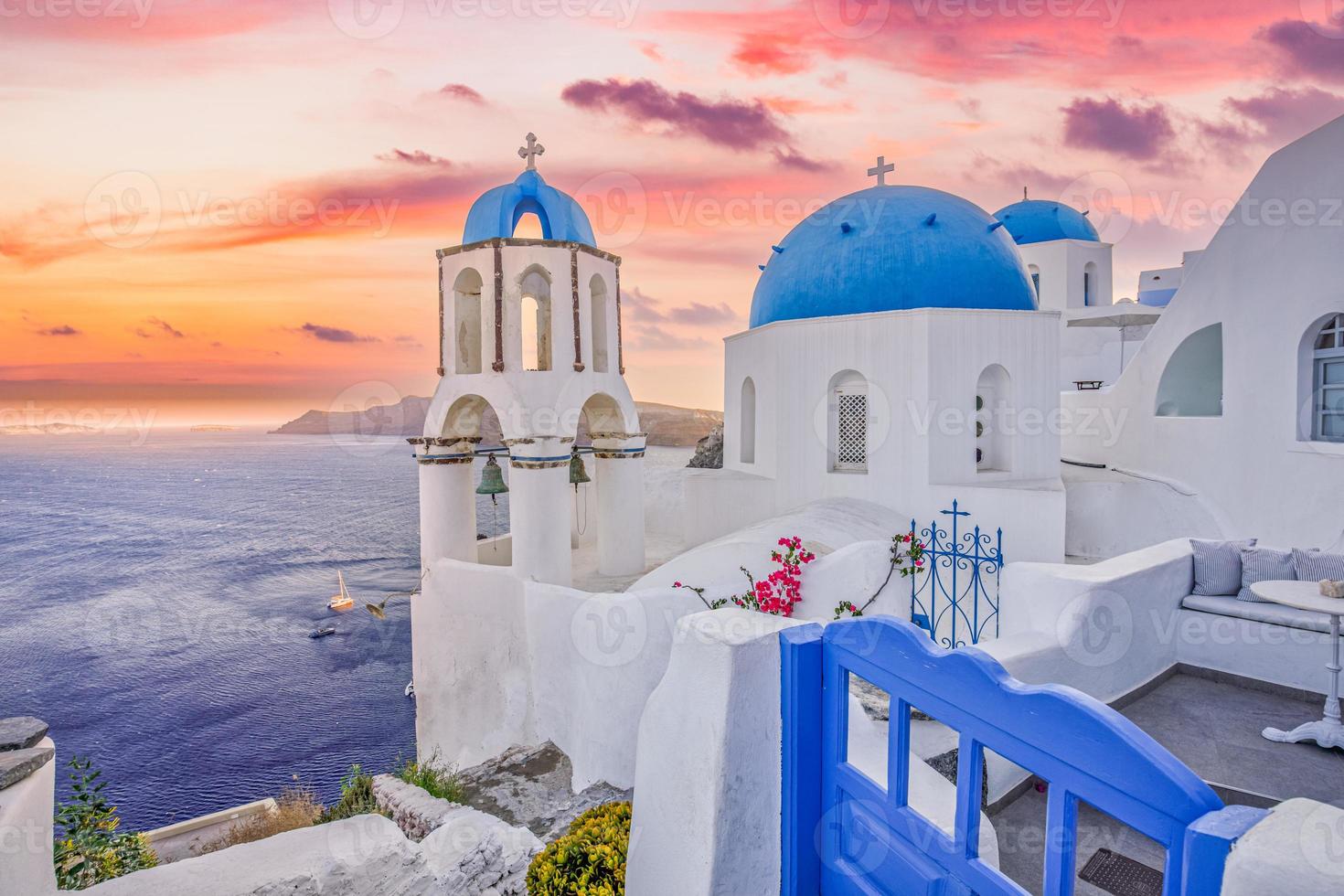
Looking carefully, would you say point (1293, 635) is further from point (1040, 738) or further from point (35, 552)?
point (35, 552)

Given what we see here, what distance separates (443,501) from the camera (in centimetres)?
1069

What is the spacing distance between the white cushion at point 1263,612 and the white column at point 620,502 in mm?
7659

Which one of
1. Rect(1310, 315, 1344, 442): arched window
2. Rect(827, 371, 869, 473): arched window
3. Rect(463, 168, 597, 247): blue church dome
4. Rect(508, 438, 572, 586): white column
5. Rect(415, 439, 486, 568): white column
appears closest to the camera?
Rect(1310, 315, 1344, 442): arched window

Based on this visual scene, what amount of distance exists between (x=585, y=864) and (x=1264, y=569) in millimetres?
6002

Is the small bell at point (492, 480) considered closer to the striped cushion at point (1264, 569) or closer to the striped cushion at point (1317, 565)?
the striped cushion at point (1264, 569)

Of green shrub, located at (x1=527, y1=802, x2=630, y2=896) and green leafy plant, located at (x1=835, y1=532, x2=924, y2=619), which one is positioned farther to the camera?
green leafy plant, located at (x1=835, y1=532, x2=924, y2=619)

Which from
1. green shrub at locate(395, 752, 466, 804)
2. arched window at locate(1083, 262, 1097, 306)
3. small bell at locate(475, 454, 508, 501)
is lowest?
green shrub at locate(395, 752, 466, 804)

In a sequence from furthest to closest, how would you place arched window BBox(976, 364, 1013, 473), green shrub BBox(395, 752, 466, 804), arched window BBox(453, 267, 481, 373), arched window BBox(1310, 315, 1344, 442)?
1. arched window BBox(976, 364, 1013, 473)
2. arched window BBox(453, 267, 481, 373)
3. arched window BBox(1310, 315, 1344, 442)
4. green shrub BBox(395, 752, 466, 804)

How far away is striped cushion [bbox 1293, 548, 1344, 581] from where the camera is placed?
560 centimetres

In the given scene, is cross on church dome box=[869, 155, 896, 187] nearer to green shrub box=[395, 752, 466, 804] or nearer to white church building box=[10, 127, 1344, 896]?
white church building box=[10, 127, 1344, 896]

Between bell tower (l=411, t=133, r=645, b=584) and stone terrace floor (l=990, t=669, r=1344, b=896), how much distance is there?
678 centimetres

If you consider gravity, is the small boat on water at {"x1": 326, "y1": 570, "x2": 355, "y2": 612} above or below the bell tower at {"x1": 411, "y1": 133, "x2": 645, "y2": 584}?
below

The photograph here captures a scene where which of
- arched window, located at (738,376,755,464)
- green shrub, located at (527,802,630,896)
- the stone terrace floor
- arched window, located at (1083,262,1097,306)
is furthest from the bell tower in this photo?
arched window, located at (1083,262,1097,306)

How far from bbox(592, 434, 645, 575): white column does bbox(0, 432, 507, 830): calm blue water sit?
16.2m
